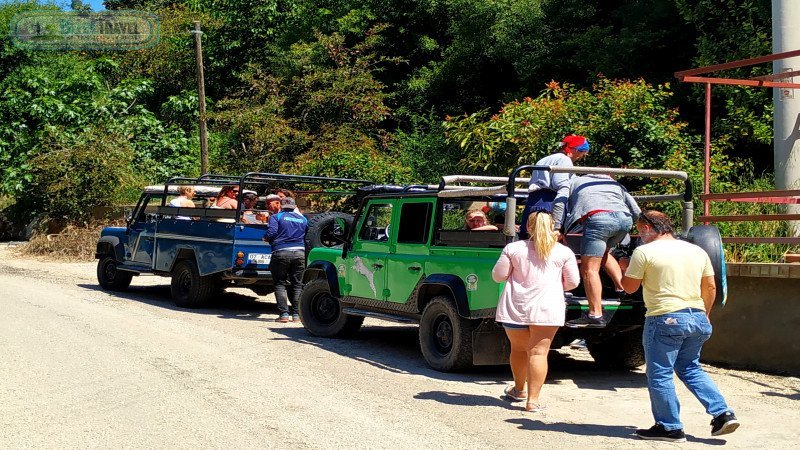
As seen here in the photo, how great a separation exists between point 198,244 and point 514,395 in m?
7.90

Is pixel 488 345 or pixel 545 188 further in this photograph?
pixel 488 345

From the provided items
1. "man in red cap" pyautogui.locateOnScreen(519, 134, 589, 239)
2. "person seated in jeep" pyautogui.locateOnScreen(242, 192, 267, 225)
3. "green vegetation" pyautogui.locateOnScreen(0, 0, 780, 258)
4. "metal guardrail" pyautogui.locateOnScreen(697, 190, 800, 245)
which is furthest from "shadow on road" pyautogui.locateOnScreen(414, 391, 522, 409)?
"person seated in jeep" pyautogui.locateOnScreen(242, 192, 267, 225)

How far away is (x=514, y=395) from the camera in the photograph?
27.7 ft

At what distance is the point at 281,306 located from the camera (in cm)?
1399

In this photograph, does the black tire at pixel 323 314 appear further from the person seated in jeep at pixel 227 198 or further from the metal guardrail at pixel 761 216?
the metal guardrail at pixel 761 216

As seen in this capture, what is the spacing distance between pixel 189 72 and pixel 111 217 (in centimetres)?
1584

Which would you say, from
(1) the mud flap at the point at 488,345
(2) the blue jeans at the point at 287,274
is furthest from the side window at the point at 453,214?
(2) the blue jeans at the point at 287,274

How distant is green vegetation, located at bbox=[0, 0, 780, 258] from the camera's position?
56.7 ft

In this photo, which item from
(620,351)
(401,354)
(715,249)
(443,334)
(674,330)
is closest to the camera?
(674,330)

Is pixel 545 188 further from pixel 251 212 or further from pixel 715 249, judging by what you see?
pixel 251 212

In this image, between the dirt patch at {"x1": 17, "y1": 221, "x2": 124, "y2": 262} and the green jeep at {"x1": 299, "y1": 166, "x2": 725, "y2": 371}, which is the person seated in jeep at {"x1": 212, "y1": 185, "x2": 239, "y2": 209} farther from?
the dirt patch at {"x1": 17, "y1": 221, "x2": 124, "y2": 262}

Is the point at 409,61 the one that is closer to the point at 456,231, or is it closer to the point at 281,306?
the point at 281,306

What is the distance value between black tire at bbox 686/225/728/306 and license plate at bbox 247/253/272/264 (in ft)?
24.2

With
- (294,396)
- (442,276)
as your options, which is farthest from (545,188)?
(294,396)
